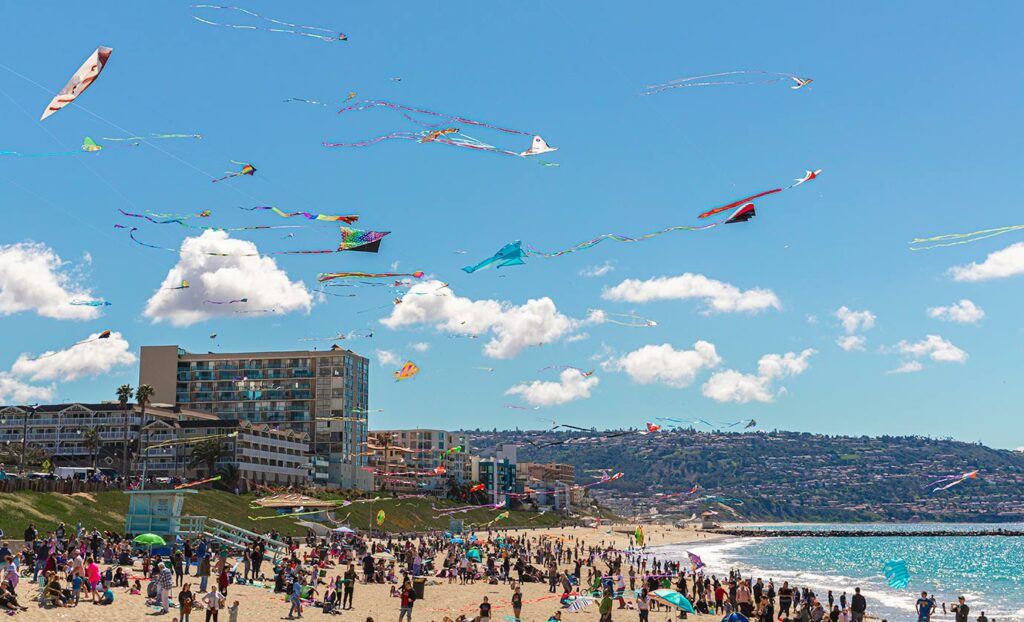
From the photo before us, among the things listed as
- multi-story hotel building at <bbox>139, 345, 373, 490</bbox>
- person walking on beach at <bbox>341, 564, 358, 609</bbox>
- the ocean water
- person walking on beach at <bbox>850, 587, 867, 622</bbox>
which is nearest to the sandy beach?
person walking on beach at <bbox>341, 564, 358, 609</bbox>

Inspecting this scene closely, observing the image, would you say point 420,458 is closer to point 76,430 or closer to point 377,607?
point 76,430

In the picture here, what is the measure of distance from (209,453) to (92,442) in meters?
11.5

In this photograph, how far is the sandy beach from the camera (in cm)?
2056

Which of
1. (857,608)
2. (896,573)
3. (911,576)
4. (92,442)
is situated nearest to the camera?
(857,608)

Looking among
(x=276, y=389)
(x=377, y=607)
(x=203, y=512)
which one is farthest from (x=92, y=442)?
(x=377, y=607)

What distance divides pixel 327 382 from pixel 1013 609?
79.1 m

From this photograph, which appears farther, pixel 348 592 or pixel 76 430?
pixel 76 430

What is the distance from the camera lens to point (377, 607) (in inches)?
1085

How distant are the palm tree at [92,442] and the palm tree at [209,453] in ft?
29.5

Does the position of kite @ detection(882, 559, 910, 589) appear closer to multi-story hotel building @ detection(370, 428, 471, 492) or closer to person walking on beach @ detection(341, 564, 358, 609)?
person walking on beach @ detection(341, 564, 358, 609)

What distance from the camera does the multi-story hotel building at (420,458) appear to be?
125812 millimetres

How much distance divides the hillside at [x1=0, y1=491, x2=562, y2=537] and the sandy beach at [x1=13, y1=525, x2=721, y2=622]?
13.8 metres

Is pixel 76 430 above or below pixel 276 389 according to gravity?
below

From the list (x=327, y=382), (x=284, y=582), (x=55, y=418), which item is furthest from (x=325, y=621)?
(x=327, y=382)
